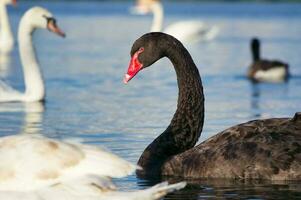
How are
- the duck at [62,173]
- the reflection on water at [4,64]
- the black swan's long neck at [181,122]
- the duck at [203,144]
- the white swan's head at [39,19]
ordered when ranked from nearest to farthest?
the duck at [62,173], the duck at [203,144], the black swan's long neck at [181,122], the white swan's head at [39,19], the reflection on water at [4,64]

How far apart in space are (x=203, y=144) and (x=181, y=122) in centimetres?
48

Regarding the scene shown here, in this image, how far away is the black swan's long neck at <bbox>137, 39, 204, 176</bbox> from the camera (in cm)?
985

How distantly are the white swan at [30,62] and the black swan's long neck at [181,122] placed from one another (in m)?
6.17

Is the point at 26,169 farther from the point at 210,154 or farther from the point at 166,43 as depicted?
the point at 166,43

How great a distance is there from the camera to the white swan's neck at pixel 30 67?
16516 millimetres

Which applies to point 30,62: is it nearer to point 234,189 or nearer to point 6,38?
point 234,189

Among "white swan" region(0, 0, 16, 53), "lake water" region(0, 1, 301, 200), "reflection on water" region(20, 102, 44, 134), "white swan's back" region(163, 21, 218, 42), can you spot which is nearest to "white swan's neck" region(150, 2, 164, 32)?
"white swan's back" region(163, 21, 218, 42)

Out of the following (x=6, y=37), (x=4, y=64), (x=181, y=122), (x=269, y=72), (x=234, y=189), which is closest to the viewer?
(x=234, y=189)

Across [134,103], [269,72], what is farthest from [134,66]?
[269,72]

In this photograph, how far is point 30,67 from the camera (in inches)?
678

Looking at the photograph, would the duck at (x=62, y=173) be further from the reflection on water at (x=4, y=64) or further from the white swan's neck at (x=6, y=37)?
the white swan's neck at (x=6, y=37)

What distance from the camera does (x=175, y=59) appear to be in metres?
10.4

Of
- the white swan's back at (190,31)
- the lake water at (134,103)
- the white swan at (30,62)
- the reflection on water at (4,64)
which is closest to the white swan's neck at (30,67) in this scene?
the white swan at (30,62)

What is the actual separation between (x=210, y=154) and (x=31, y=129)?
12.3 ft
